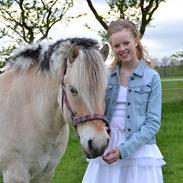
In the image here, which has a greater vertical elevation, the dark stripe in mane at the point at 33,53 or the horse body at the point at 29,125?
the dark stripe in mane at the point at 33,53

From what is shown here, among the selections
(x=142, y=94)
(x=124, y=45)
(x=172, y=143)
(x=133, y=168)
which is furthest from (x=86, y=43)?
(x=172, y=143)

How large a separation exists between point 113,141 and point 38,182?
93 cm

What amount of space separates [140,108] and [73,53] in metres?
0.60

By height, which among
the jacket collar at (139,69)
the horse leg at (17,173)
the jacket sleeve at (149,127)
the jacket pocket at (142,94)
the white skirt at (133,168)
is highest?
the jacket collar at (139,69)

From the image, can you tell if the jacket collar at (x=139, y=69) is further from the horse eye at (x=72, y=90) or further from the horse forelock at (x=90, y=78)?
the horse eye at (x=72, y=90)

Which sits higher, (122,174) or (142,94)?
(142,94)

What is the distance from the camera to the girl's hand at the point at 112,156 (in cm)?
300

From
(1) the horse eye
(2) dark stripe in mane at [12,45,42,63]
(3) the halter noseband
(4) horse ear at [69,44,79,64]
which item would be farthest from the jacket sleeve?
(2) dark stripe in mane at [12,45,42,63]

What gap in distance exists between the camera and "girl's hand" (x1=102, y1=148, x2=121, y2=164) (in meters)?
3.00

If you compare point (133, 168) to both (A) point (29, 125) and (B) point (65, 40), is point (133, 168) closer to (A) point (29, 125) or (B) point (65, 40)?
(A) point (29, 125)

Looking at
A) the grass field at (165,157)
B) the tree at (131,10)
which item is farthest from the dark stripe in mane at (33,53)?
the tree at (131,10)

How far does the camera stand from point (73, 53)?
3051 millimetres

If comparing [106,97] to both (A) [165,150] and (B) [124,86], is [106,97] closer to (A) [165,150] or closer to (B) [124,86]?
(B) [124,86]

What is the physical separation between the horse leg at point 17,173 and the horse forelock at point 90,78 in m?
0.90
